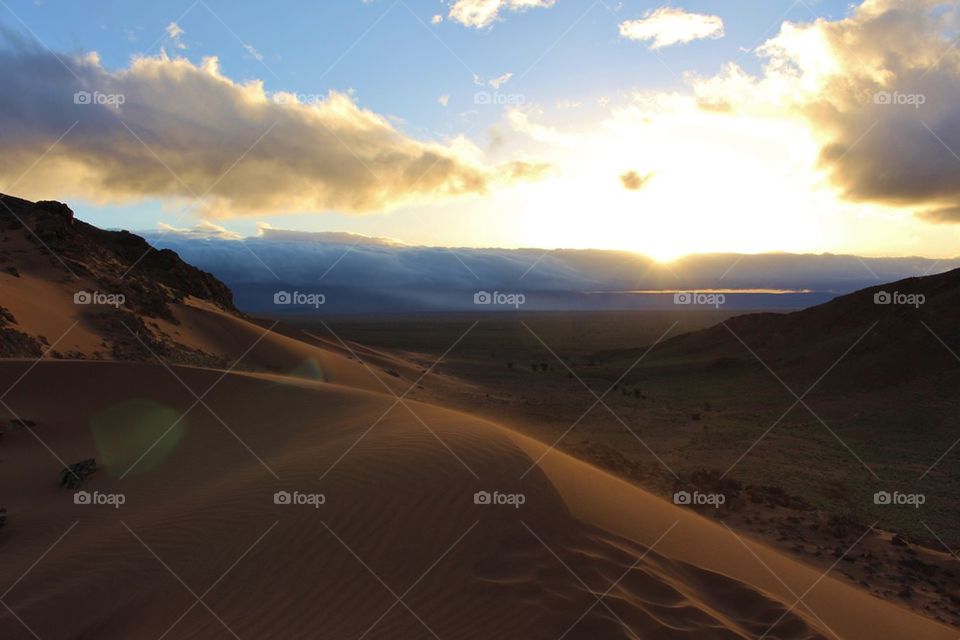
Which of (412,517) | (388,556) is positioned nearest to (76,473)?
(412,517)

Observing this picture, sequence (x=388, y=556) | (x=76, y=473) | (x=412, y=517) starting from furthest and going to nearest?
(x=76, y=473), (x=412, y=517), (x=388, y=556)

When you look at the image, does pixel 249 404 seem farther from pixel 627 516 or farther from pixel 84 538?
pixel 627 516

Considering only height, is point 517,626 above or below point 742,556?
above

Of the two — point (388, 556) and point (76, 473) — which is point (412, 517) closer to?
point (388, 556)

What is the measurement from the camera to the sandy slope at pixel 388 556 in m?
4.79

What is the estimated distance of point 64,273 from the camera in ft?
73.7

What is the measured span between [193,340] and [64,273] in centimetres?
569

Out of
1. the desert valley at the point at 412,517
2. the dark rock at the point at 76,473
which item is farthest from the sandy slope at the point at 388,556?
the dark rock at the point at 76,473

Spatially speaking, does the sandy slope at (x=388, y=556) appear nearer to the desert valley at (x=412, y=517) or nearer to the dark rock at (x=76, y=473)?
the desert valley at (x=412, y=517)

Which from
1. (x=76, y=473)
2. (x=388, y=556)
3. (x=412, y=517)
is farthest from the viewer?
(x=76, y=473)

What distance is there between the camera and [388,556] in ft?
18.2

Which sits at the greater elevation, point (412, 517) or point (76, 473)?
point (412, 517)

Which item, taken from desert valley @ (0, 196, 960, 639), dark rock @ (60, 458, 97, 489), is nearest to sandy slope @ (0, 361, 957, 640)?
desert valley @ (0, 196, 960, 639)

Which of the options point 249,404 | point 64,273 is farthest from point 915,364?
point 64,273
